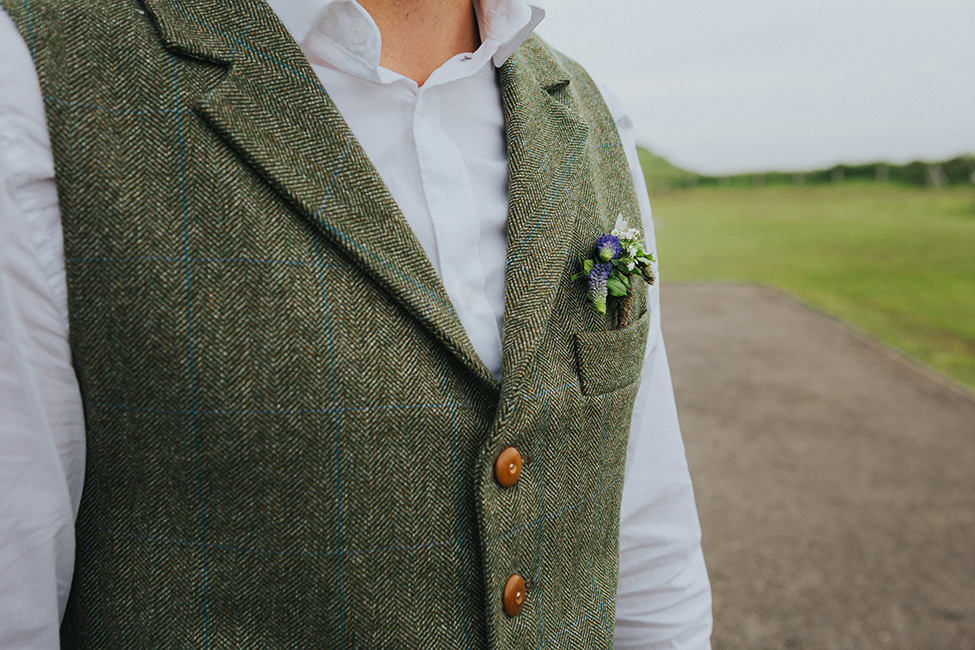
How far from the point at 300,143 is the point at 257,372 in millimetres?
303

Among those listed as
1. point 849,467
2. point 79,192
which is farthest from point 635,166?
point 849,467

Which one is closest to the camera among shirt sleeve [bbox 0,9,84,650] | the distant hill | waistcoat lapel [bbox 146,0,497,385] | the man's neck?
shirt sleeve [bbox 0,9,84,650]

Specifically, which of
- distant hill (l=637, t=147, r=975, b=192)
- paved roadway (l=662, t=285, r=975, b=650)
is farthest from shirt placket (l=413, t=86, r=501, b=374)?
distant hill (l=637, t=147, r=975, b=192)

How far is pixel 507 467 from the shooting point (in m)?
1.03

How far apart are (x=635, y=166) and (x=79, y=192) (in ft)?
3.24

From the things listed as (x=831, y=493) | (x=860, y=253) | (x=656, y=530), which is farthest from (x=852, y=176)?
(x=656, y=530)

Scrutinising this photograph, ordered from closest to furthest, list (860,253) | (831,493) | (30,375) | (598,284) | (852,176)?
1. (30,375)
2. (598,284)
3. (831,493)
4. (860,253)
5. (852,176)

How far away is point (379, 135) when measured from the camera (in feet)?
Answer: 3.67

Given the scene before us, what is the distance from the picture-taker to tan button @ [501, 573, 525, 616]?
1.07 m

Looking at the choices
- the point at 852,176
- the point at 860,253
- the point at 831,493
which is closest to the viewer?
the point at 831,493

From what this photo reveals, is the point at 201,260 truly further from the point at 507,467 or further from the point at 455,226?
the point at 507,467

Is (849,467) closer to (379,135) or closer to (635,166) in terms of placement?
(635,166)

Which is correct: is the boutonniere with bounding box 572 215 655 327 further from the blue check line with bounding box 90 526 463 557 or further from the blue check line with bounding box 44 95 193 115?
the blue check line with bounding box 44 95 193 115

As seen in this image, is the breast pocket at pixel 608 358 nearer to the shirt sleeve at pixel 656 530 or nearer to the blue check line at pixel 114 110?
the shirt sleeve at pixel 656 530
